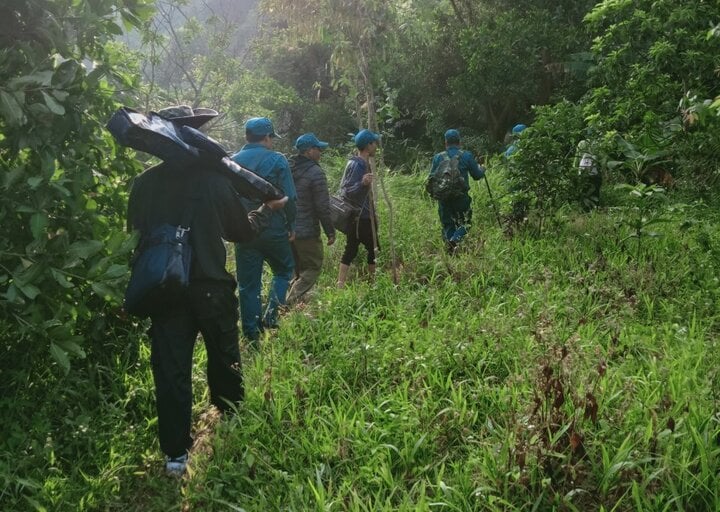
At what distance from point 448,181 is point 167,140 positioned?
405cm

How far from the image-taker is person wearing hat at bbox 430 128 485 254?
253 inches

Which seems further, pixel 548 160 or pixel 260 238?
pixel 548 160

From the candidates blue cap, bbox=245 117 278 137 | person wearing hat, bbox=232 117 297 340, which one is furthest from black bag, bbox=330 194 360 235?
blue cap, bbox=245 117 278 137

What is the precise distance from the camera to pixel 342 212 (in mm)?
5918

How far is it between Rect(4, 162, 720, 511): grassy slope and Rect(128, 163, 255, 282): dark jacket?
89 centimetres

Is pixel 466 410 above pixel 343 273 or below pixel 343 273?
above

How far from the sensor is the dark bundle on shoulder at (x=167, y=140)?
270cm

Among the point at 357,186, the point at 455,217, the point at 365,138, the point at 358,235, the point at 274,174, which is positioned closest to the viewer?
the point at 274,174

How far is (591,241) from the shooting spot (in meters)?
5.73

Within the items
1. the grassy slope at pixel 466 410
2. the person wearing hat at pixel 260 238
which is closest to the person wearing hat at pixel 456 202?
the grassy slope at pixel 466 410

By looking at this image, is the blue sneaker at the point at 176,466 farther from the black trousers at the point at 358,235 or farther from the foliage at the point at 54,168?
the black trousers at the point at 358,235

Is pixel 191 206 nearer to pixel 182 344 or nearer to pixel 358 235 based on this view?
pixel 182 344

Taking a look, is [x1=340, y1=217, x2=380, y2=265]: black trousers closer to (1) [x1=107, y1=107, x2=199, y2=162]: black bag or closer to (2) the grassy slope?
(2) the grassy slope

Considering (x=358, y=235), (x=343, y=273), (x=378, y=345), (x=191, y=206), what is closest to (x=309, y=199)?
(x=358, y=235)
